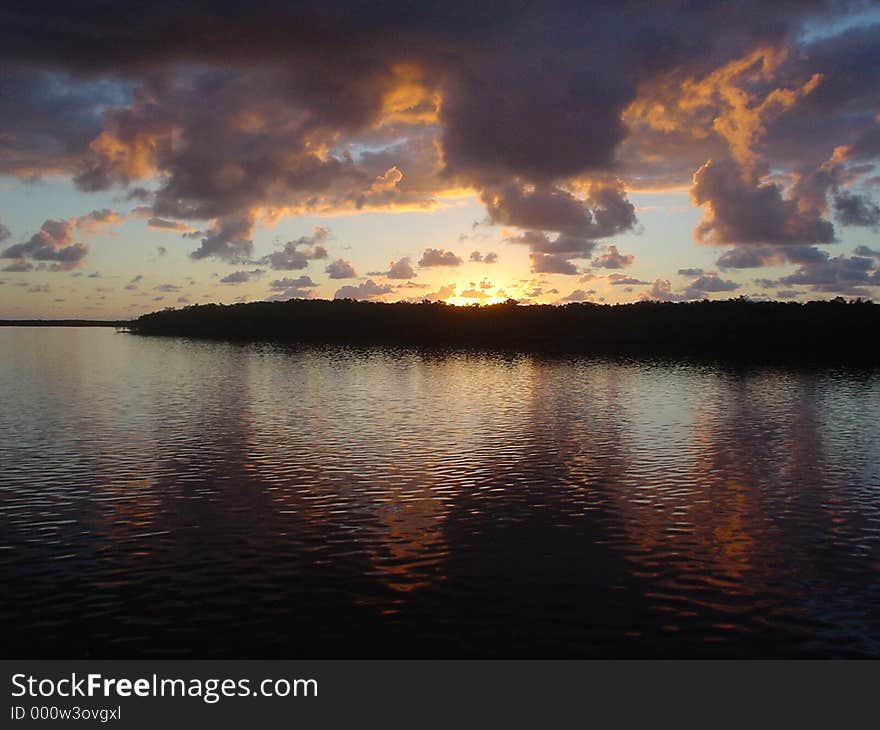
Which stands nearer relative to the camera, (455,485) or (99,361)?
(455,485)

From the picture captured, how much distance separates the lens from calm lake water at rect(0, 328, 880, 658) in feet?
80.8

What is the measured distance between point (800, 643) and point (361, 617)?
1371 cm

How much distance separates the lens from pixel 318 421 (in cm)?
7138

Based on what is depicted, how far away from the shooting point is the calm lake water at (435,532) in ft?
80.8

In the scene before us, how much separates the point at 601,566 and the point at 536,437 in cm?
3378

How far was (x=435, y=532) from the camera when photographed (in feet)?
116

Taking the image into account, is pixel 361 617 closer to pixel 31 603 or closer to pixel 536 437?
pixel 31 603

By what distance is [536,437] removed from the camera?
64.6 m

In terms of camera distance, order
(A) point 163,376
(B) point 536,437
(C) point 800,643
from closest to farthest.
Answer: (C) point 800,643
(B) point 536,437
(A) point 163,376

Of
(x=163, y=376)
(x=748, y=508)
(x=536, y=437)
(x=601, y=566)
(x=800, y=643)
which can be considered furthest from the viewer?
(x=163, y=376)
